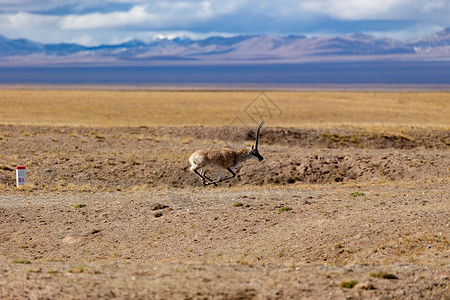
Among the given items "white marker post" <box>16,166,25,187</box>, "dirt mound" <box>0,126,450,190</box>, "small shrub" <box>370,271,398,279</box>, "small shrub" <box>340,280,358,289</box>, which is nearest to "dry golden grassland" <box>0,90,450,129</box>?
"dirt mound" <box>0,126,450,190</box>

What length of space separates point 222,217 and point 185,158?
415 inches

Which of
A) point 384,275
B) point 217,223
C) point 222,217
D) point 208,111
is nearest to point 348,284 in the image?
point 384,275

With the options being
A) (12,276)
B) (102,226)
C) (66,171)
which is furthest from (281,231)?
(66,171)

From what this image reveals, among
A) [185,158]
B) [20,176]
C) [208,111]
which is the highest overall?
[20,176]

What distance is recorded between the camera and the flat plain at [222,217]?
974cm

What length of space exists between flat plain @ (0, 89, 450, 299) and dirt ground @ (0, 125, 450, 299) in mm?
41

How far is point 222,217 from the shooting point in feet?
53.4

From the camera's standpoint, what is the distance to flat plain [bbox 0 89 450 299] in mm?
9742

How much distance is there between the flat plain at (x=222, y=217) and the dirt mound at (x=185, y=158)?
78mm

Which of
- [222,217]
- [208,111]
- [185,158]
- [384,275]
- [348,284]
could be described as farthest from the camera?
[208,111]

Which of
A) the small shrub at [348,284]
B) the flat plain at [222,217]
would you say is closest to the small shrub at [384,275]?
the flat plain at [222,217]

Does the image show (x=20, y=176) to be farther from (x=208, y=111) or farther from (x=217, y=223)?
(x=208, y=111)

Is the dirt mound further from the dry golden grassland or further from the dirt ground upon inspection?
the dry golden grassland

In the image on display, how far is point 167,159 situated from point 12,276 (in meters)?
16.0
